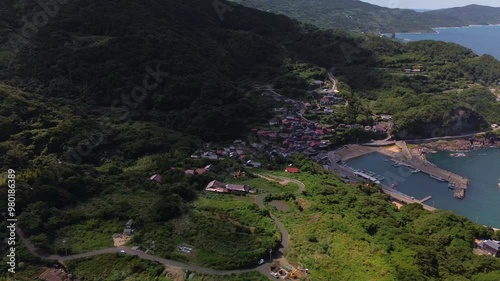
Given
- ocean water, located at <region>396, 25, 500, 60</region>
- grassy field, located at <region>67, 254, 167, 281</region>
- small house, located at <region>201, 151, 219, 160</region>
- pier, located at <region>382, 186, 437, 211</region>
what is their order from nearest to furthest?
grassy field, located at <region>67, 254, 167, 281</region>
pier, located at <region>382, 186, 437, 211</region>
small house, located at <region>201, 151, 219, 160</region>
ocean water, located at <region>396, 25, 500, 60</region>

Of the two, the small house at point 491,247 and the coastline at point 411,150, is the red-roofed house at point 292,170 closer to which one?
the coastline at point 411,150

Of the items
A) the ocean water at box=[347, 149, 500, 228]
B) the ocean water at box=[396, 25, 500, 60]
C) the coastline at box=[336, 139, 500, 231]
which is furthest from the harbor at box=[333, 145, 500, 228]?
the ocean water at box=[396, 25, 500, 60]

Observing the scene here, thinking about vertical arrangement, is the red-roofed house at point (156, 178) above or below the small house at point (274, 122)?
below

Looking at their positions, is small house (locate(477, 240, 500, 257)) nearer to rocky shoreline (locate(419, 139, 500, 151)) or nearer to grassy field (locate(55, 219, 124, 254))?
grassy field (locate(55, 219, 124, 254))

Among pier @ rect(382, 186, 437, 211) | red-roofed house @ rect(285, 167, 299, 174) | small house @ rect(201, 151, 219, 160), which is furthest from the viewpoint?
small house @ rect(201, 151, 219, 160)

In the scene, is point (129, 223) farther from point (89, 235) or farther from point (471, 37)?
point (471, 37)

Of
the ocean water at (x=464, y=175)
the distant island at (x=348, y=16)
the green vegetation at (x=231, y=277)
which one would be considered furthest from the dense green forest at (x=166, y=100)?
the distant island at (x=348, y=16)

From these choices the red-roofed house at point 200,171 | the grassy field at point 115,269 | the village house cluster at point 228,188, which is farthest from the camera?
the red-roofed house at point 200,171
